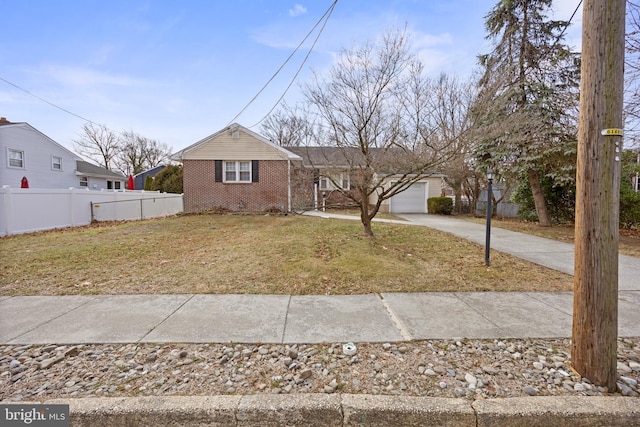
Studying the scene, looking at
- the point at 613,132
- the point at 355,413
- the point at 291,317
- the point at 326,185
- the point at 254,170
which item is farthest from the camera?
the point at 326,185

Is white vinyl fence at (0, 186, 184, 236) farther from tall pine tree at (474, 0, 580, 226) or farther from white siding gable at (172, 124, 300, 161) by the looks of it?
tall pine tree at (474, 0, 580, 226)

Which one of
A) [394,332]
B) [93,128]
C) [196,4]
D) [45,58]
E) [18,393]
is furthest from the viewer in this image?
[93,128]

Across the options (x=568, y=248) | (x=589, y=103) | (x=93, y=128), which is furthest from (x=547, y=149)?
(x=93, y=128)

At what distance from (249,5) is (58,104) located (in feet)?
48.1

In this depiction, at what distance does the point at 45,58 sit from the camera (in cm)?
845

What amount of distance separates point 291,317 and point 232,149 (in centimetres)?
1273

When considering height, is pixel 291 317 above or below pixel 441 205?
below

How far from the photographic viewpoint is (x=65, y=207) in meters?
10.8

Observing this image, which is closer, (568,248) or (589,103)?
(589,103)

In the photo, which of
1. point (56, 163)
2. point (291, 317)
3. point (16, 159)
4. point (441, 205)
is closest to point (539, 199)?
point (441, 205)

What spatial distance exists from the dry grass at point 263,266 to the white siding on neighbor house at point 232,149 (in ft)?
24.2

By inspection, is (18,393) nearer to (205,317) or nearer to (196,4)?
(205,317)

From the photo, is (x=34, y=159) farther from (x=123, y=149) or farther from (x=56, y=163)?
(x=123, y=149)

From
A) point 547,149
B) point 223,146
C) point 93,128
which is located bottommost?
point 547,149
